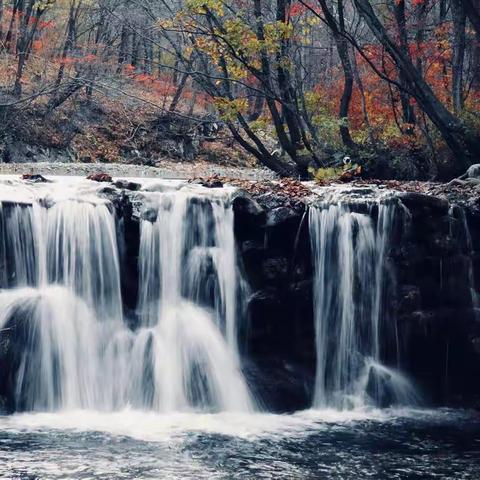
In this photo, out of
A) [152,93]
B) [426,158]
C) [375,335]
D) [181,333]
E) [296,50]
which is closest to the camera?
[181,333]

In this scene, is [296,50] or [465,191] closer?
[465,191]

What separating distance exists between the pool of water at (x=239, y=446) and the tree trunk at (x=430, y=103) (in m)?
5.88

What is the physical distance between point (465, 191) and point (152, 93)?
23736 mm

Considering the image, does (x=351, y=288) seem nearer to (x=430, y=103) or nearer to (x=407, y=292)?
(x=407, y=292)

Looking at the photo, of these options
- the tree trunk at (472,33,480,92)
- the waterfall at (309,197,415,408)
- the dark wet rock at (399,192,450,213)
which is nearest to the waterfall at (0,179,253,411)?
the waterfall at (309,197,415,408)

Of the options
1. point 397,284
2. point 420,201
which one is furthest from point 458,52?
point 397,284

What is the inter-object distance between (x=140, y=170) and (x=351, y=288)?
46.9 feet

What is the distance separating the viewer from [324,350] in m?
11.4

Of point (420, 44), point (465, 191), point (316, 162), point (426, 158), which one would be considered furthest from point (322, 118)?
point (465, 191)

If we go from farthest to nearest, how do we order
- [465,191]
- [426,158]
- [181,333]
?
[426,158]
[465,191]
[181,333]

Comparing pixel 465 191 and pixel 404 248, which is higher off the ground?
pixel 465 191

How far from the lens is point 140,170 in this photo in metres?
24.7

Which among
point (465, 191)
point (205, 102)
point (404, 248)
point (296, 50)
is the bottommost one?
point (404, 248)

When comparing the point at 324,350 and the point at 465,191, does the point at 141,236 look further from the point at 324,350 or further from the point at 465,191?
the point at 465,191
